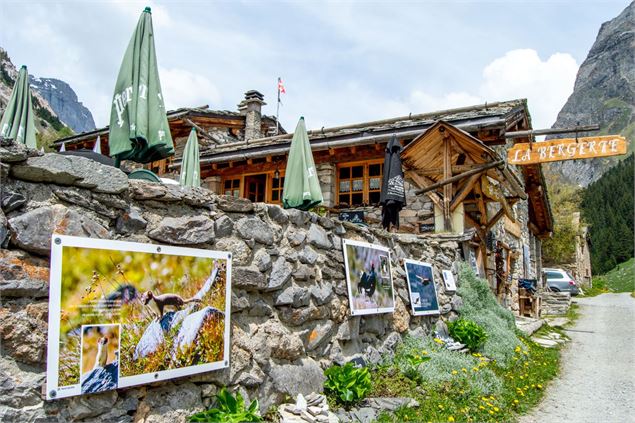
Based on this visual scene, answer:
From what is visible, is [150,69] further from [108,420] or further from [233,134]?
[233,134]

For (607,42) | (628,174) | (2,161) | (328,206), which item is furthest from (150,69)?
(607,42)

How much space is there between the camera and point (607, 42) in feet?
342

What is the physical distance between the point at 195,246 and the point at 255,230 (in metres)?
0.65

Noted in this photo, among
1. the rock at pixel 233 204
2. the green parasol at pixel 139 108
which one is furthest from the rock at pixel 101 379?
the green parasol at pixel 139 108

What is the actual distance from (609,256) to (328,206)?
4417cm

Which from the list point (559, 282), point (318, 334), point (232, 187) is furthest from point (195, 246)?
point (559, 282)

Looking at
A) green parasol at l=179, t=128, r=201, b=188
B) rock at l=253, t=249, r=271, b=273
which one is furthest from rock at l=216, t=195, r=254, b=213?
green parasol at l=179, t=128, r=201, b=188

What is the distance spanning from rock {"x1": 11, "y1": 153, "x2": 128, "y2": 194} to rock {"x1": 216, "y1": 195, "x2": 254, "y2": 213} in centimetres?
82

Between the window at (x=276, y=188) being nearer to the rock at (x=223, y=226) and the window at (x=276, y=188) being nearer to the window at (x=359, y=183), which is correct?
the window at (x=359, y=183)

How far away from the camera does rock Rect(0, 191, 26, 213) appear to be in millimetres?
2312

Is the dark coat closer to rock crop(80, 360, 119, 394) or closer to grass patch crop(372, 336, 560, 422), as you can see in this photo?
grass patch crop(372, 336, 560, 422)

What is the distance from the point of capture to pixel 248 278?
3.63 metres

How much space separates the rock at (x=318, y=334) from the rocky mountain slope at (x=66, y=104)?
3989 inches

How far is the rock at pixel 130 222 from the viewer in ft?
9.39
